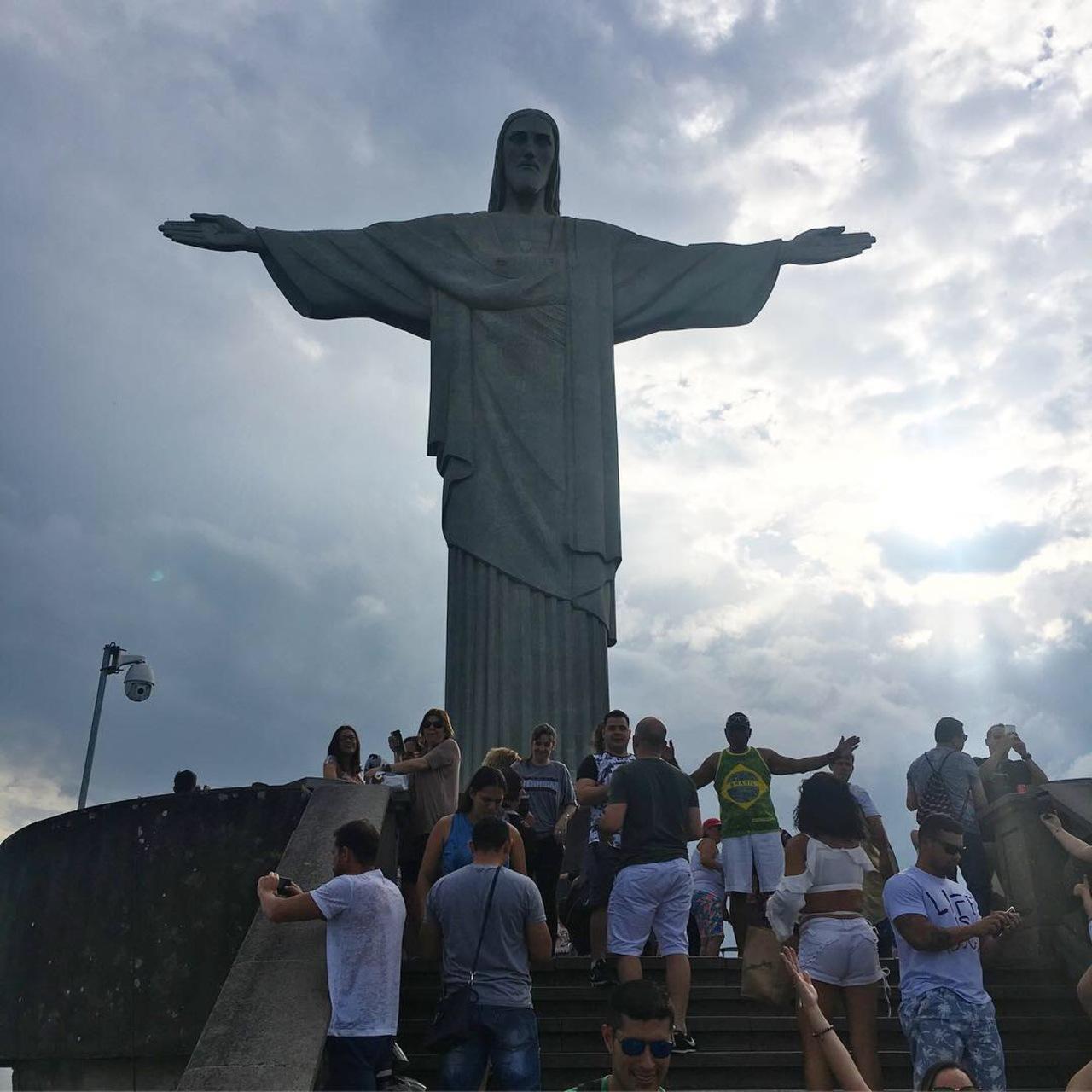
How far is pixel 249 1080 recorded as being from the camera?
5086 mm

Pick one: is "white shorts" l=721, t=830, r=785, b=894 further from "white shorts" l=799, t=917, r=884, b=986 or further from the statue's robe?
the statue's robe

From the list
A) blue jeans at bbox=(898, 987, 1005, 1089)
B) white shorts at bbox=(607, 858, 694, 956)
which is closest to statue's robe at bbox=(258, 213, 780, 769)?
white shorts at bbox=(607, 858, 694, 956)

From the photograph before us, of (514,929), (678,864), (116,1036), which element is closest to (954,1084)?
(514,929)

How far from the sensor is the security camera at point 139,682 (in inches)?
591

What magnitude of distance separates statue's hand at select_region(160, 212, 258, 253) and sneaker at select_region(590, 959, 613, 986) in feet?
26.2

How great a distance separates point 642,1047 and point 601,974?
10.1ft

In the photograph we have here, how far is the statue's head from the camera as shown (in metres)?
12.8

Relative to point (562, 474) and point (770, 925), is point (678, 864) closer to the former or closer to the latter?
point (770, 925)

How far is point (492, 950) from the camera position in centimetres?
503

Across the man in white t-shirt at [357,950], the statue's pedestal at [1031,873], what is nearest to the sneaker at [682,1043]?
the man in white t-shirt at [357,950]

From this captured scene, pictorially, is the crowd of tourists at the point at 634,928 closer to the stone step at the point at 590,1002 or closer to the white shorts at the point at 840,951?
the white shorts at the point at 840,951

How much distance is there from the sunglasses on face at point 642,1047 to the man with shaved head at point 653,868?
245 centimetres

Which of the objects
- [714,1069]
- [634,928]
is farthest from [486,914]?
[714,1069]

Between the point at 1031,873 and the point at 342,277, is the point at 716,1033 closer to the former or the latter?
the point at 1031,873
